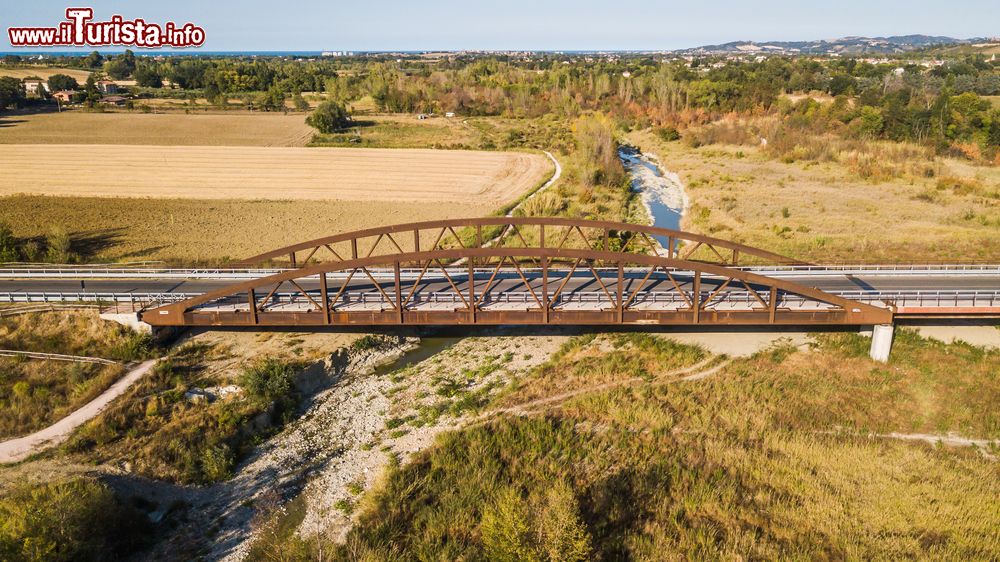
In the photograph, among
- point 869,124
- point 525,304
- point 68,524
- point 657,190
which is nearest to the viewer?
point 68,524

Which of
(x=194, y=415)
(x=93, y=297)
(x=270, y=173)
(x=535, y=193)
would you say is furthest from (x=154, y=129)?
(x=194, y=415)

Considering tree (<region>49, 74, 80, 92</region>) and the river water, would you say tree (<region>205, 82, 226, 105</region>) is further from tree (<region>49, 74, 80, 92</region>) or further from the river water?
the river water

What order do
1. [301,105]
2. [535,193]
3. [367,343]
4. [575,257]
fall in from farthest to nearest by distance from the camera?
1. [301,105]
2. [535,193]
3. [367,343]
4. [575,257]

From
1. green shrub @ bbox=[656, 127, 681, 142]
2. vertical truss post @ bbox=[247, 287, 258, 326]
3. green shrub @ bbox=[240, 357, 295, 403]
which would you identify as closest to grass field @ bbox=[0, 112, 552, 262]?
vertical truss post @ bbox=[247, 287, 258, 326]

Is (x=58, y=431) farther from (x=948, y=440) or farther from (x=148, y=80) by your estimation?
(x=148, y=80)

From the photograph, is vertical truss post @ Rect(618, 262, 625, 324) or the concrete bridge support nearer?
vertical truss post @ Rect(618, 262, 625, 324)

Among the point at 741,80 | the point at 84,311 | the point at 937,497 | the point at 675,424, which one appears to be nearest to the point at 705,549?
the point at 675,424
